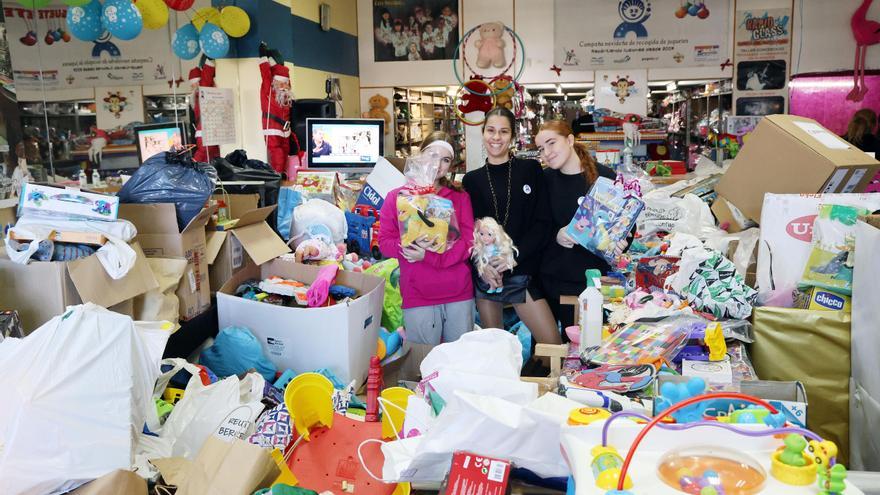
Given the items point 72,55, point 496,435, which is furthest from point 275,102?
point 496,435

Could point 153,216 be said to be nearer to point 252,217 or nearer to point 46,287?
point 252,217

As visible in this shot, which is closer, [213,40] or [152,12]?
[152,12]

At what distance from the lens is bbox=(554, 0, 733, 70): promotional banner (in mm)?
8695

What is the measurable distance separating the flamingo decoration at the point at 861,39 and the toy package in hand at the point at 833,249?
23.7 ft

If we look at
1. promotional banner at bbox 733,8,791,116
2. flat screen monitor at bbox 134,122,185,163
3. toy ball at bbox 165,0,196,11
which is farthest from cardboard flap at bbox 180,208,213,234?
promotional banner at bbox 733,8,791,116

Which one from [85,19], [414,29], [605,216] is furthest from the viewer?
[414,29]

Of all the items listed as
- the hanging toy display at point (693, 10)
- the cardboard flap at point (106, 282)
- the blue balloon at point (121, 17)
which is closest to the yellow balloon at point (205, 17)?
the blue balloon at point (121, 17)

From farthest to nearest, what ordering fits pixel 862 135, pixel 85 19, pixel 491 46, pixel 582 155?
1. pixel 491 46
2. pixel 862 135
3. pixel 85 19
4. pixel 582 155

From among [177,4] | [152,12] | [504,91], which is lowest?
[504,91]

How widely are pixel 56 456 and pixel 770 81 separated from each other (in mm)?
8994

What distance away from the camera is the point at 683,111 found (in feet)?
29.8

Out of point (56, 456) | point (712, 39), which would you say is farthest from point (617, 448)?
point (712, 39)

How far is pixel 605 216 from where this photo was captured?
2.72m

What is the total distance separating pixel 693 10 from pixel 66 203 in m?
8.04
